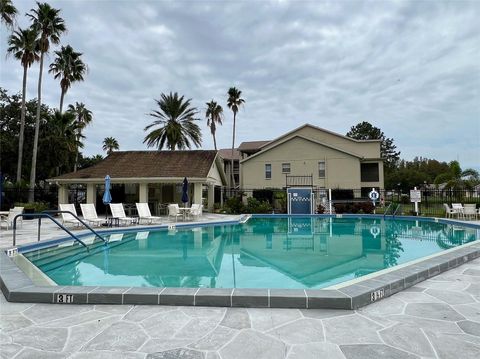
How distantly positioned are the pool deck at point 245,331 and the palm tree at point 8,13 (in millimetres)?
21772

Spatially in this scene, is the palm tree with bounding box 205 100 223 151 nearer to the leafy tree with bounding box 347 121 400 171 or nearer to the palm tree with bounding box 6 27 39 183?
the palm tree with bounding box 6 27 39 183

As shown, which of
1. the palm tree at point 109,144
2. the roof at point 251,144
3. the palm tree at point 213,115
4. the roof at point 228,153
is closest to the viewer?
the palm tree at point 213,115

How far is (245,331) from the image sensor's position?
3447mm

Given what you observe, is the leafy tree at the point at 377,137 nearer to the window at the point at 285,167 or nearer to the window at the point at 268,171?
the window at the point at 285,167

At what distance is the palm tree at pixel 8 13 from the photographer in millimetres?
19188

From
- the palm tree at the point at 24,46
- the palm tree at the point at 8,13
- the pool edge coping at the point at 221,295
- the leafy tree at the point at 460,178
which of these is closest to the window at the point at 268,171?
the leafy tree at the point at 460,178

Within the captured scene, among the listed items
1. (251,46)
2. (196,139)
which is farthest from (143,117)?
(251,46)

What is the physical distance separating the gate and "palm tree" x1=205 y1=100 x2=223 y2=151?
750 inches

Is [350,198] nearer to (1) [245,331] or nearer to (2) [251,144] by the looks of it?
(2) [251,144]

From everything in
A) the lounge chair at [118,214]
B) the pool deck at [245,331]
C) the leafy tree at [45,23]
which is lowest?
the pool deck at [245,331]

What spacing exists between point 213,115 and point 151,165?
17636 millimetres

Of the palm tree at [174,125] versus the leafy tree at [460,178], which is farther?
the palm tree at [174,125]

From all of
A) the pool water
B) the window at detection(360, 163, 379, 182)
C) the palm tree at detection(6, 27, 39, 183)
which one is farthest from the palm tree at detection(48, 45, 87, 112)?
the window at detection(360, 163, 379, 182)

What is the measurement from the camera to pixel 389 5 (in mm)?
11086
